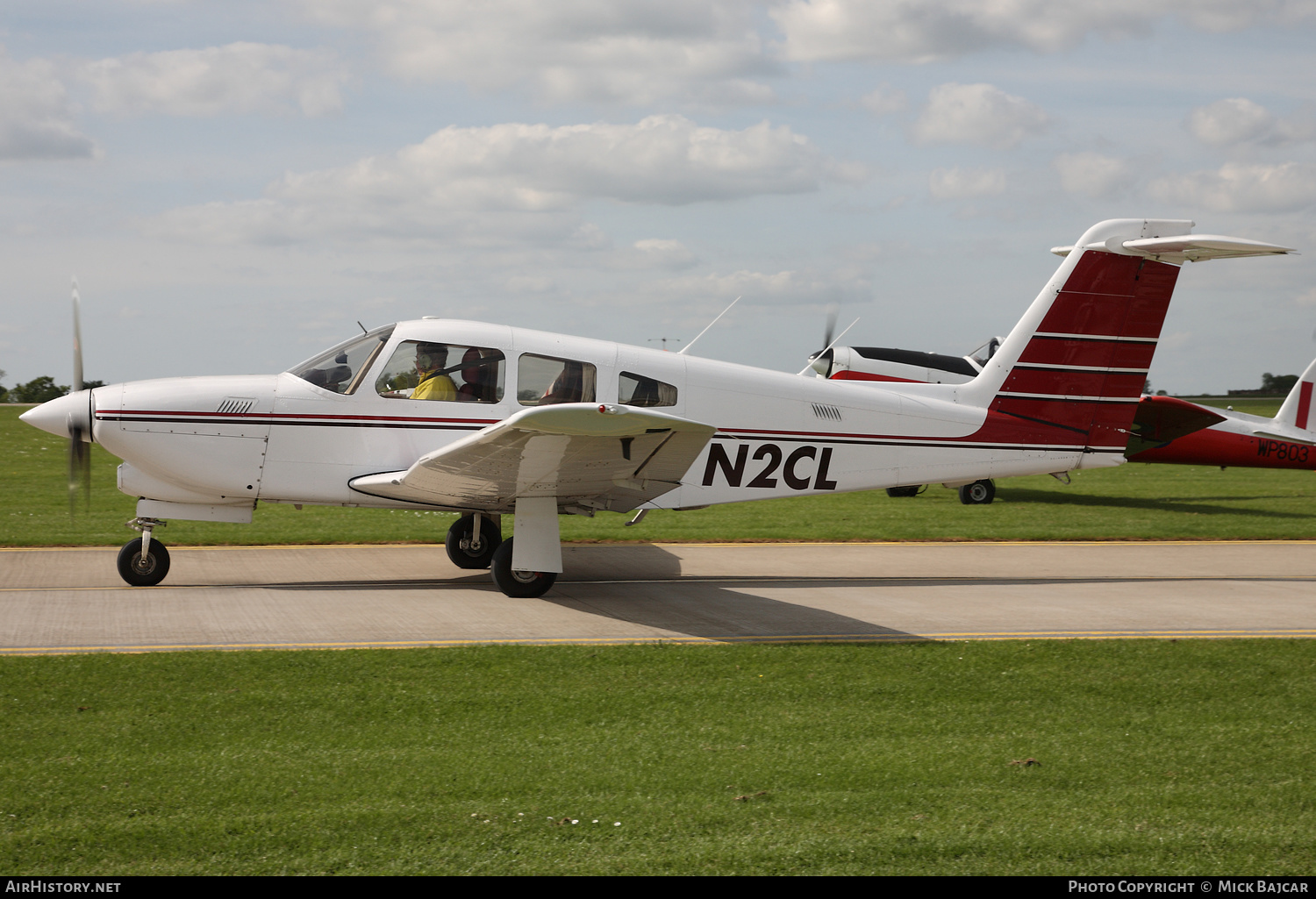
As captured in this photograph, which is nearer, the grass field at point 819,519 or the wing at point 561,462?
the wing at point 561,462

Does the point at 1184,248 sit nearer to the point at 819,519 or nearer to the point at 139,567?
the point at 819,519

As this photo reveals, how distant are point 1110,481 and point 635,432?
20.2m

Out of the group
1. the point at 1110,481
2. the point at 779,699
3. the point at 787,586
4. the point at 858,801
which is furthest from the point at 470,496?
the point at 1110,481

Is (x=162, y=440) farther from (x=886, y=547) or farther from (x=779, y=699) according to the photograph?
(x=886, y=547)

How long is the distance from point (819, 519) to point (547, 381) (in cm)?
759

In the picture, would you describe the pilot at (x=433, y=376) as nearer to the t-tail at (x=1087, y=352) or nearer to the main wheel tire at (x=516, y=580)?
the main wheel tire at (x=516, y=580)

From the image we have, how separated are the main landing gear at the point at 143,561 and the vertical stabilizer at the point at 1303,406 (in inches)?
789

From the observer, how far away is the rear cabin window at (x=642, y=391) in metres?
10.1

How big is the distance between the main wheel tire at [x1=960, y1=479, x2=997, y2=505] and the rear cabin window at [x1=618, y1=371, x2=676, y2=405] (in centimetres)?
1095

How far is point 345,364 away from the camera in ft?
32.4

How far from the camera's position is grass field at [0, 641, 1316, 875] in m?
4.15

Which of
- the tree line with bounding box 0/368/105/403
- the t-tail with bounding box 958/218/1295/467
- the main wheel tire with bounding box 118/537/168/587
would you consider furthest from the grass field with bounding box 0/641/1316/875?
the tree line with bounding box 0/368/105/403
